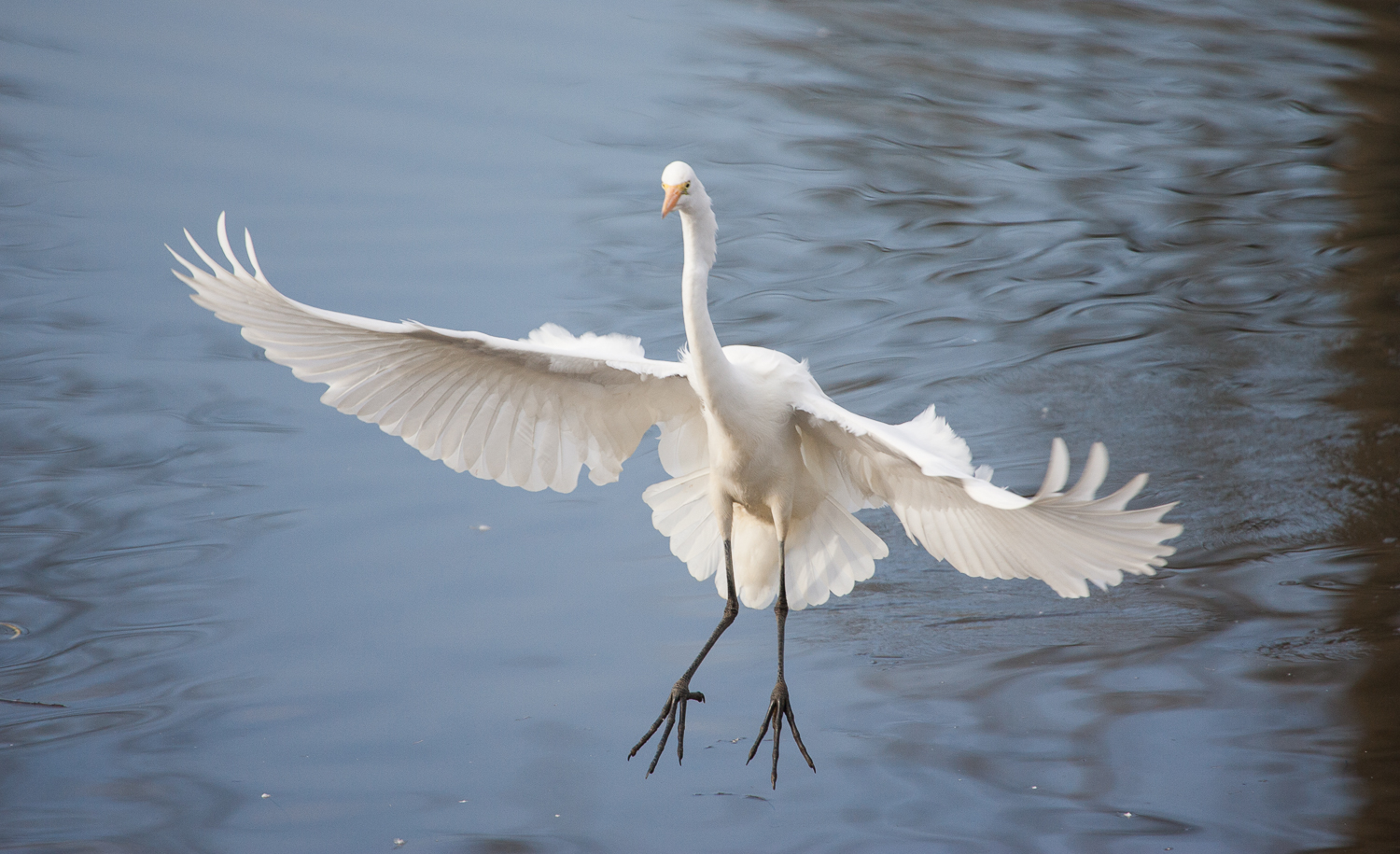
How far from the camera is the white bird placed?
2980 millimetres

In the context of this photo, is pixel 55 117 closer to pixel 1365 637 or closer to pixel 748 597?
pixel 748 597

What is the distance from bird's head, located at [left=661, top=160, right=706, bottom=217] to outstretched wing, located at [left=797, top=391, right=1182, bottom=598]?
0.67 m

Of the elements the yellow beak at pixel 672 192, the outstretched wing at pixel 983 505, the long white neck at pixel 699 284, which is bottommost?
the outstretched wing at pixel 983 505

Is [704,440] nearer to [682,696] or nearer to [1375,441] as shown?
[682,696]

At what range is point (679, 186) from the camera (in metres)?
3.01

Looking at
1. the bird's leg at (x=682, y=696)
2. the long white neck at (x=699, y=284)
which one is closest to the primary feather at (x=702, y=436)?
the long white neck at (x=699, y=284)

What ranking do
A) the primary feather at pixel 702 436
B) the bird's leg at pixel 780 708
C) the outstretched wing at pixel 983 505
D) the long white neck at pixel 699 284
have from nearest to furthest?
1. the outstretched wing at pixel 983 505
2. the primary feather at pixel 702 436
3. the long white neck at pixel 699 284
4. the bird's leg at pixel 780 708

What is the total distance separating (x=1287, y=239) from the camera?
7559 mm

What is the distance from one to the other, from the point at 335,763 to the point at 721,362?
2.05 meters

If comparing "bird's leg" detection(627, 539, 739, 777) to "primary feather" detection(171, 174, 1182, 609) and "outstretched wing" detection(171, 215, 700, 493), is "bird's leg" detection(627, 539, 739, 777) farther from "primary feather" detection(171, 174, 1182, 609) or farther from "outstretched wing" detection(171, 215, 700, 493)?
"outstretched wing" detection(171, 215, 700, 493)

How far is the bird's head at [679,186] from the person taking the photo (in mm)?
2992

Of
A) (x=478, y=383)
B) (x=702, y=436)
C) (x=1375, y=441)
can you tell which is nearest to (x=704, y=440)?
(x=702, y=436)

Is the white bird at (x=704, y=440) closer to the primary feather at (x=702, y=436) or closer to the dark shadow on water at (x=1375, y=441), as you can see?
the primary feather at (x=702, y=436)

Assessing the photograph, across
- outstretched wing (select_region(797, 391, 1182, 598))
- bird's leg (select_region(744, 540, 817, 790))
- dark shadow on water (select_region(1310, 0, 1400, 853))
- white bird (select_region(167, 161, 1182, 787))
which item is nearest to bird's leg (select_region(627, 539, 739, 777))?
white bird (select_region(167, 161, 1182, 787))
